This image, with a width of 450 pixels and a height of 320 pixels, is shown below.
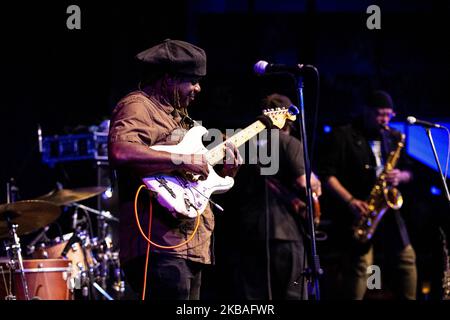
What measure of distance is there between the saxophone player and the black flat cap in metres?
3.28

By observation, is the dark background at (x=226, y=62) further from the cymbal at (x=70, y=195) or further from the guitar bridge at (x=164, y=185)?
the guitar bridge at (x=164, y=185)

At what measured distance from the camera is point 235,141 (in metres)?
4.67

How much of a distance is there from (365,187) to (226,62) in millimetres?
3087

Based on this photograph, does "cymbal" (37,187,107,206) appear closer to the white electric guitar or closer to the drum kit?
the drum kit

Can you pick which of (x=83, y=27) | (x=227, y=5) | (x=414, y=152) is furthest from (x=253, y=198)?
(x=227, y=5)

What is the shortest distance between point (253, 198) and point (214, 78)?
2.64 metres

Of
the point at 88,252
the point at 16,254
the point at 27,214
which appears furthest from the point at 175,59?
the point at 88,252

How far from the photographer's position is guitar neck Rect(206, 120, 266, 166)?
442 centimetres

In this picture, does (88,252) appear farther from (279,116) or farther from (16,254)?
(279,116)

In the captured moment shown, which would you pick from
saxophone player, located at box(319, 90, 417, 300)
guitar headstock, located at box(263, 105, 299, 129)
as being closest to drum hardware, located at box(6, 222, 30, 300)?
guitar headstock, located at box(263, 105, 299, 129)

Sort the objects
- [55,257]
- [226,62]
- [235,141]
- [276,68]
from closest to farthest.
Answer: [276,68] < [235,141] < [55,257] < [226,62]

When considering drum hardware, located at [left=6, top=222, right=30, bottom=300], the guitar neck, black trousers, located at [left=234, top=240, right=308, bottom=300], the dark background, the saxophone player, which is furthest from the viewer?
the dark background

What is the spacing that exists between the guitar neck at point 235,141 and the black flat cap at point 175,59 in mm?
461

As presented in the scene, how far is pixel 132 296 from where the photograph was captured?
7.73m
